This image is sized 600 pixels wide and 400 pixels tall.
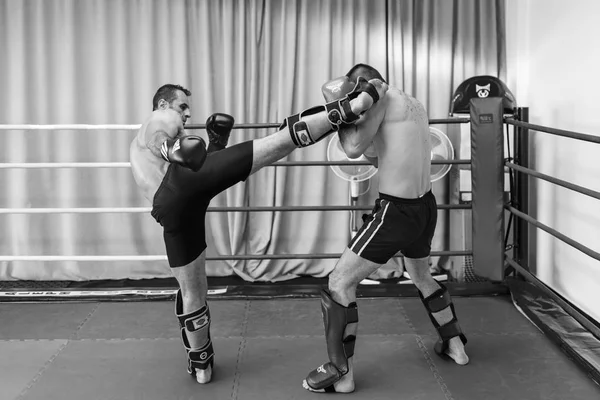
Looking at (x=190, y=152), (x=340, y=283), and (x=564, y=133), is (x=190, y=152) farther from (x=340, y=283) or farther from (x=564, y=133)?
(x=564, y=133)

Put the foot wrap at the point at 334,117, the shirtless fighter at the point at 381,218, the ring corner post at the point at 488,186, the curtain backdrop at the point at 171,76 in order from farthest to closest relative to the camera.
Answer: the curtain backdrop at the point at 171,76 → the ring corner post at the point at 488,186 → the shirtless fighter at the point at 381,218 → the foot wrap at the point at 334,117

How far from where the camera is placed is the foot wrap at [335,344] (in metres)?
2.69

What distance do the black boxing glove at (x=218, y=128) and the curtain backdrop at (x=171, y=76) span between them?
1.62 metres

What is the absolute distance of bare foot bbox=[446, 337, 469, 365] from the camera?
299cm

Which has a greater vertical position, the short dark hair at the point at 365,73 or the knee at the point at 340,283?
the short dark hair at the point at 365,73

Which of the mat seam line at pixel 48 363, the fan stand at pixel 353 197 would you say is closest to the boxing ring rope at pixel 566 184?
the fan stand at pixel 353 197

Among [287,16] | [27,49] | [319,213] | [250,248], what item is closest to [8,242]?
[27,49]

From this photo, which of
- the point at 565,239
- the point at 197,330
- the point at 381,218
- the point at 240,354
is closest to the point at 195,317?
the point at 197,330

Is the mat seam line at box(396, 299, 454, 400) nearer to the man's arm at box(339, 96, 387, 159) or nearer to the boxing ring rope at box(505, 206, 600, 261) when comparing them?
the boxing ring rope at box(505, 206, 600, 261)

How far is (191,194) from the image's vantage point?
2.67 m

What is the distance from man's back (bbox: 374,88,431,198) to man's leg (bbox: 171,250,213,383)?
2.72 ft

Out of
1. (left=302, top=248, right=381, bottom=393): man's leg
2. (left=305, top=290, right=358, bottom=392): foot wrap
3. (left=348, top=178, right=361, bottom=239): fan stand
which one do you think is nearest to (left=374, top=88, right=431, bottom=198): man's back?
(left=302, top=248, right=381, bottom=393): man's leg

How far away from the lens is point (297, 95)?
4.60 metres

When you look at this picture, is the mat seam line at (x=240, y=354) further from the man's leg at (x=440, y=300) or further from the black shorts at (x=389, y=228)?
the man's leg at (x=440, y=300)
